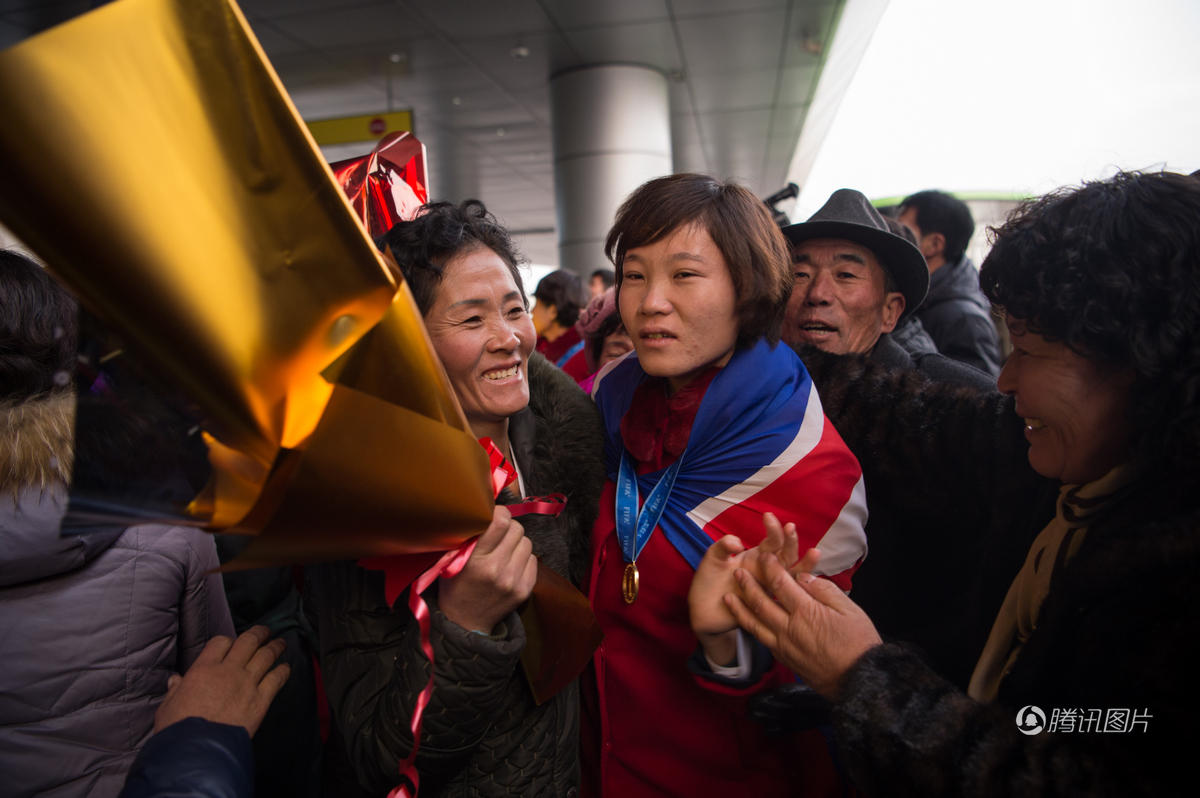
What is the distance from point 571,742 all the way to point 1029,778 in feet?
2.97

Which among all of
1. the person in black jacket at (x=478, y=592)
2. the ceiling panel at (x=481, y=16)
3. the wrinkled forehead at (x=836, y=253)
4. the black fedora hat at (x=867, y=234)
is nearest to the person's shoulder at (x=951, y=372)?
the black fedora hat at (x=867, y=234)

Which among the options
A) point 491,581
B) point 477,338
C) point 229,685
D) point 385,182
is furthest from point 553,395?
point 229,685

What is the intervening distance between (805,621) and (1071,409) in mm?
583

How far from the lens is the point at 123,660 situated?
1.39m

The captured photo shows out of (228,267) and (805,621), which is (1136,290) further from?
(228,267)

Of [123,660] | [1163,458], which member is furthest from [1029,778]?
[123,660]

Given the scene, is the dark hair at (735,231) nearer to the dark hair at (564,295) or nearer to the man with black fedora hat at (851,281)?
the man with black fedora hat at (851,281)

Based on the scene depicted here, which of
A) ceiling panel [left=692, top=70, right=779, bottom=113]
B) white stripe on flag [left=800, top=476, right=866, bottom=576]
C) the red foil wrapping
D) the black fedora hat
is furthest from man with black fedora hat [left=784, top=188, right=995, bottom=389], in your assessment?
ceiling panel [left=692, top=70, right=779, bottom=113]

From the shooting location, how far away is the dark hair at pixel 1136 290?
1044mm

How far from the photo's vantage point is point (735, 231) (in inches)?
62.7

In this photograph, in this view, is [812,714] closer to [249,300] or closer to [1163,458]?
[1163,458]

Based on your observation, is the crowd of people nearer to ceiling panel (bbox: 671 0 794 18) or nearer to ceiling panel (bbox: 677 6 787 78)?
ceiling panel (bbox: 671 0 794 18)

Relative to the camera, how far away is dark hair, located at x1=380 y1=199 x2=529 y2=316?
1517mm

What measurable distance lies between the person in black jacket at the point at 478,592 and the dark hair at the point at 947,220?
2.88 meters
